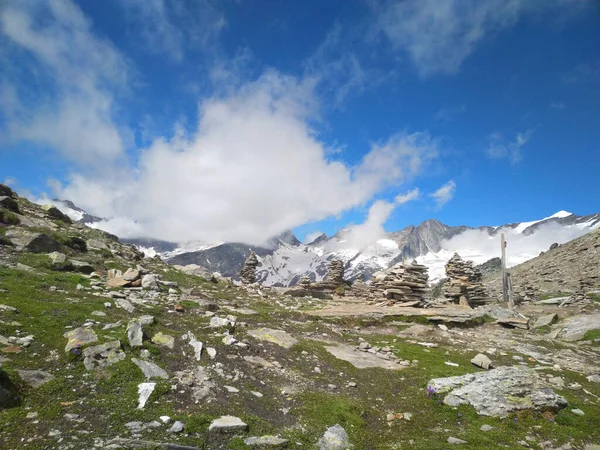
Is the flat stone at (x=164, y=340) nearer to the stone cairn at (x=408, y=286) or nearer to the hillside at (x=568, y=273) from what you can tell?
the stone cairn at (x=408, y=286)

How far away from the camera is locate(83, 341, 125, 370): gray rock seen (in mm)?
8461

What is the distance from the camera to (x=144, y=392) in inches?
308

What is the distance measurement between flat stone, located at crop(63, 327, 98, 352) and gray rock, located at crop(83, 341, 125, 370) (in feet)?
1.26

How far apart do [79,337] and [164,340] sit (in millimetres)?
2470

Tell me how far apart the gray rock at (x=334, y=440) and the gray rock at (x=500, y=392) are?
158 inches

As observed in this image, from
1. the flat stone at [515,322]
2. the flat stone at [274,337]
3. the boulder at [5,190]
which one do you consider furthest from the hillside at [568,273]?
the boulder at [5,190]

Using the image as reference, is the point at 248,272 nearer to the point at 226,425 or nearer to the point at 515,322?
the point at 515,322

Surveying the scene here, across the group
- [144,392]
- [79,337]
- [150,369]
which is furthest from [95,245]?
[144,392]

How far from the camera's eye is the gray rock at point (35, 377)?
7.25 metres

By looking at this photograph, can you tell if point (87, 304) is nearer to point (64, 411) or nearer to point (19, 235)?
point (64, 411)

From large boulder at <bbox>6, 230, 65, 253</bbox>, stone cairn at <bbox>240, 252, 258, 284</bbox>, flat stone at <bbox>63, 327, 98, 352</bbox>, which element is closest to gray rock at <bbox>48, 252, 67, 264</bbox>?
large boulder at <bbox>6, 230, 65, 253</bbox>

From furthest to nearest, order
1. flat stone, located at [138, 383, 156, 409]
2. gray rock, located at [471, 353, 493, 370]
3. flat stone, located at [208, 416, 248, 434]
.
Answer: gray rock, located at [471, 353, 493, 370] → flat stone, located at [138, 383, 156, 409] → flat stone, located at [208, 416, 248, 434]

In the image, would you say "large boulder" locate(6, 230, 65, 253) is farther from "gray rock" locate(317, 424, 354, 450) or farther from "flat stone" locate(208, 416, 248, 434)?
"gray rock" locate(317, 424, 354, 450)

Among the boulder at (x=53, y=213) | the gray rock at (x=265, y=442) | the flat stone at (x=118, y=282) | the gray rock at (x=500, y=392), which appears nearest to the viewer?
the gray rock at (x=265, y=442)
